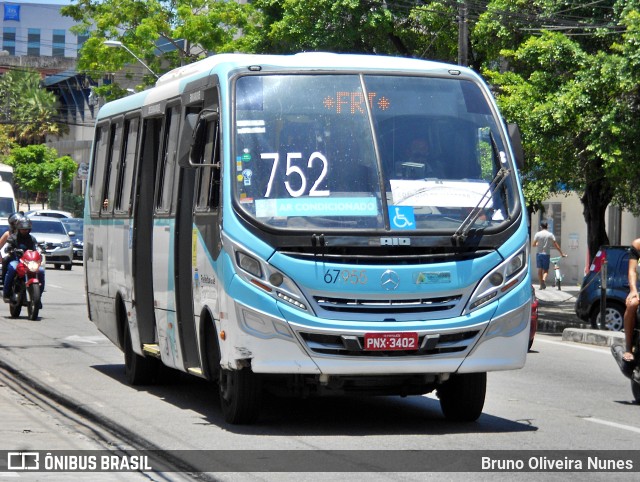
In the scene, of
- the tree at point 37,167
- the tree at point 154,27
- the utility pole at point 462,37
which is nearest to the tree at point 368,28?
the utility pole at point 462,37

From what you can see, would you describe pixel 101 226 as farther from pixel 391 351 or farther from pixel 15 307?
pixel 15 307

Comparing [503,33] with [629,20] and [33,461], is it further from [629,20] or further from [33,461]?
[33,461]

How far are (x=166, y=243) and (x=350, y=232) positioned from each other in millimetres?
2725

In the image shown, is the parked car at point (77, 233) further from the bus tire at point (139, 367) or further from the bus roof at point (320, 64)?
the bus roof at point (320, 64)

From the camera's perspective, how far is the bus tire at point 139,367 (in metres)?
13.3

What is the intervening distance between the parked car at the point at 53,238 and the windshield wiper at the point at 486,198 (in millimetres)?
32636

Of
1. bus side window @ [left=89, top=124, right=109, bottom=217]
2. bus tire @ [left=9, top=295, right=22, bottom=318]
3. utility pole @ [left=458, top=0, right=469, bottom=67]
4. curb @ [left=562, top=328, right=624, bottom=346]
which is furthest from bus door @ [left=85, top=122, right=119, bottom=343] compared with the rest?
utility pole @ [left=458, top=0, right=469, bottom=67]

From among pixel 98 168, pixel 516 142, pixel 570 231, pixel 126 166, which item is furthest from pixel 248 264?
pixel 570 231

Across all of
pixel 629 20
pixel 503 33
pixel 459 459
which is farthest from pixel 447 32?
pixel 459 459

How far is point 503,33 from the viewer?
87.8 feet

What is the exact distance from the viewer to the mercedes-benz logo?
379 inches

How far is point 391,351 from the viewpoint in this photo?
9648mm

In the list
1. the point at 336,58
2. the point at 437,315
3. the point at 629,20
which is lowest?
the point at 437,315

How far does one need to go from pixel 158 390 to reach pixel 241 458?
14.8 ft
